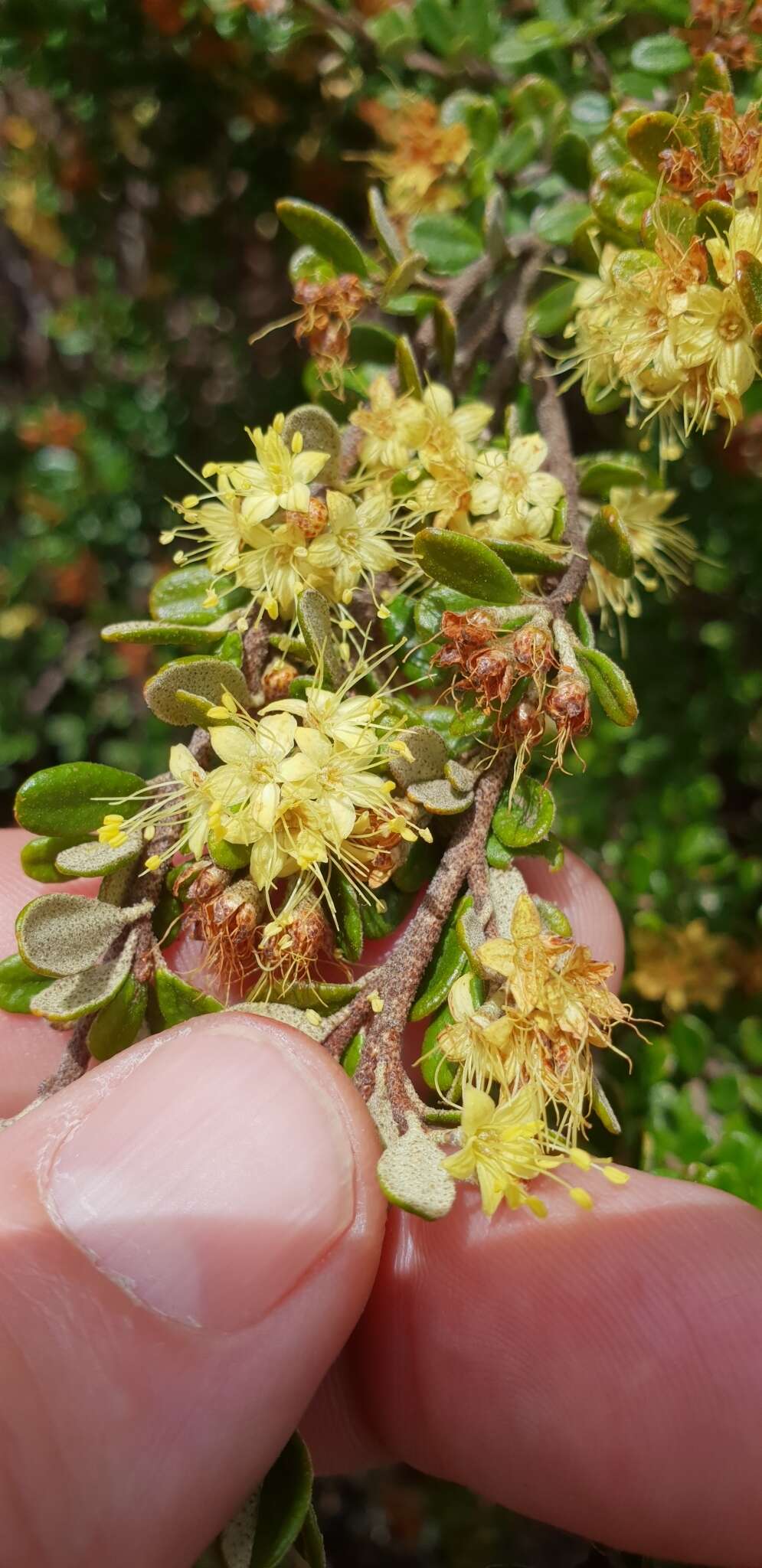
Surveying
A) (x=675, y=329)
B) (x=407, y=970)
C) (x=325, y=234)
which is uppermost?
(x=325, y=234)

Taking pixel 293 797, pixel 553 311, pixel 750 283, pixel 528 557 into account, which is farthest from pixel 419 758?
pixel 553 311

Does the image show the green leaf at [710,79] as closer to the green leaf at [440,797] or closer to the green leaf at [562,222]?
the green leaf at [562,222]

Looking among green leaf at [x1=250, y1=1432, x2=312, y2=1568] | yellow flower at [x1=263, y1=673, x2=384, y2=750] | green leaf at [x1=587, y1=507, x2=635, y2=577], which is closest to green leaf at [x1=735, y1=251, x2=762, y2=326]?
green leaf at [x1=587, y1=507, x2=635, y2=577]

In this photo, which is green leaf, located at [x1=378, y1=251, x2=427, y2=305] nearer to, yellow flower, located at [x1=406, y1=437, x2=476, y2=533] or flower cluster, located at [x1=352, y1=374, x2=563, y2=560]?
flower cluster, located at [x1=352, y1=374, x2=563, y2=560]

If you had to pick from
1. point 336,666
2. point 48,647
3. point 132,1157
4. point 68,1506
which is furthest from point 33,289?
point 68,1506

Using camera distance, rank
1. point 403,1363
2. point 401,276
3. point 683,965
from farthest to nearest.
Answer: point 683,965, point 403,1363, point 401,276

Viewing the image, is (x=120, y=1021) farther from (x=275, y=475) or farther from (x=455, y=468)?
(x=455, y=468)

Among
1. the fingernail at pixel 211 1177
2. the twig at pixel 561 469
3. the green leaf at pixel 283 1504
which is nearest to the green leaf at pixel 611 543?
the twig at pixel 561 469
